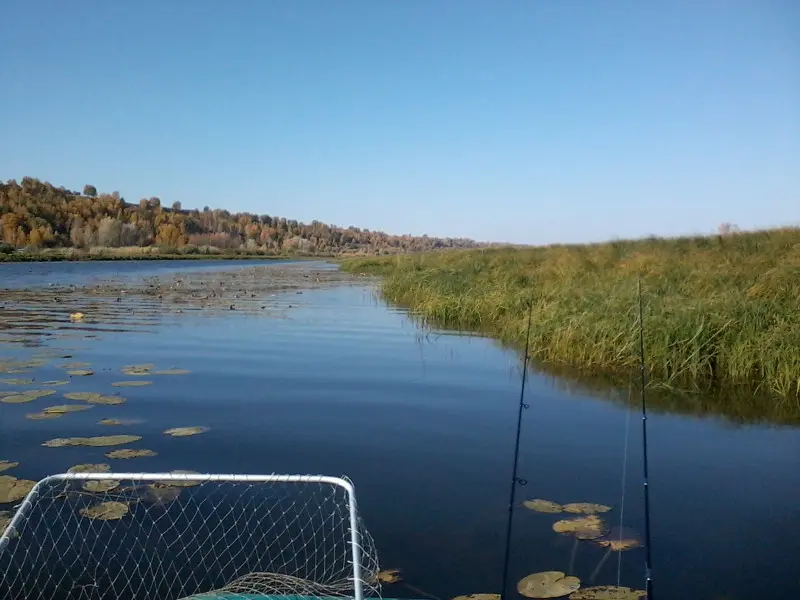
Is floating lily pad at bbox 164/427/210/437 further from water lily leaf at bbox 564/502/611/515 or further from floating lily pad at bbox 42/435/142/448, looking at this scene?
water lily leaf at bbox 564/502/611/515

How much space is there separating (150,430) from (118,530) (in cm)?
277

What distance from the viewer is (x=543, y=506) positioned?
585 cm

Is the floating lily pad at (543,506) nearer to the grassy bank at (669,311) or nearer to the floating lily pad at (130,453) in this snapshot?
the floating lily pad at (130,453)

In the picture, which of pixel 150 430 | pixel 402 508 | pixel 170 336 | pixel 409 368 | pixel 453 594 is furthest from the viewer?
pixel 170 336

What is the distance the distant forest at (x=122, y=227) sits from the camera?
287 ft

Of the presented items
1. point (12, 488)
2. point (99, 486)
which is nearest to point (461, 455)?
point (99, 486)

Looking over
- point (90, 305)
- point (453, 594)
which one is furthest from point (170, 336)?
point (453, 594)

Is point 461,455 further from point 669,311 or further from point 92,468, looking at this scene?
point 669,311

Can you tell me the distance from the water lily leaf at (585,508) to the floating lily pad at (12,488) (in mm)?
4447

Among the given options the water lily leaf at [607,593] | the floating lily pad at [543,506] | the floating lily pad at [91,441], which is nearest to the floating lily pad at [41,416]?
the floating lily pad at [91,441]

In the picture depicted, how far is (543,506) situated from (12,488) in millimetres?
4421

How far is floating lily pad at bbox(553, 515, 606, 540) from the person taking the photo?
5.28 m

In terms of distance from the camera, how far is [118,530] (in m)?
5.19

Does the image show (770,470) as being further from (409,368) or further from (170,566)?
(409,368)
